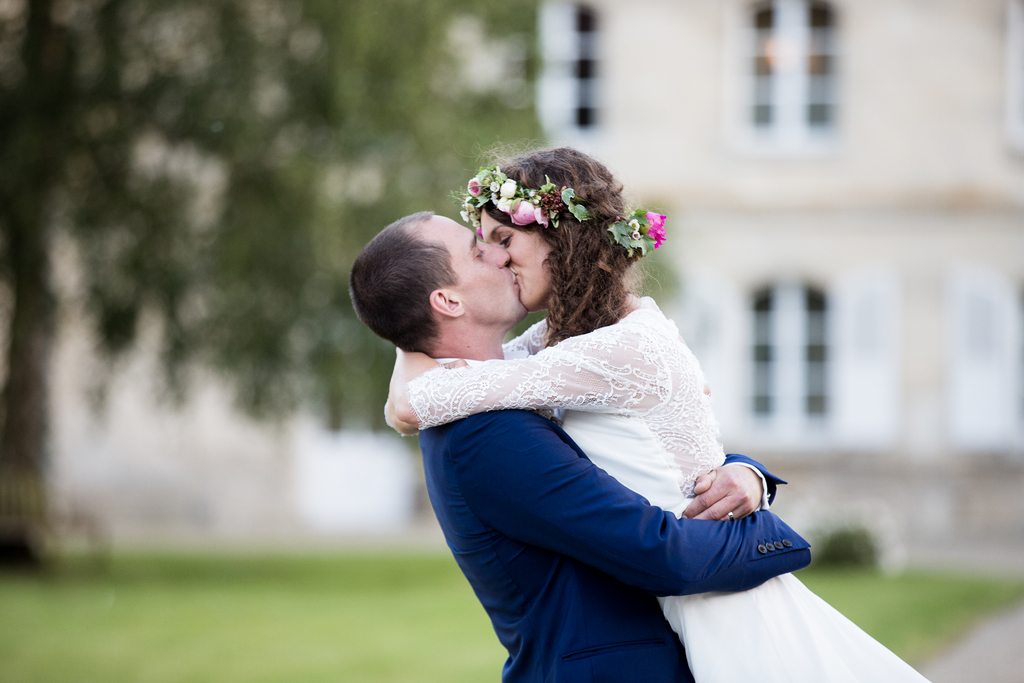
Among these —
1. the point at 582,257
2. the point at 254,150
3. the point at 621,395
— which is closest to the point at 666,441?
the point at 621,395

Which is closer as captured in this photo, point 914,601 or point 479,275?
point 479,275

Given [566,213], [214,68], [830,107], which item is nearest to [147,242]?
[214,68]

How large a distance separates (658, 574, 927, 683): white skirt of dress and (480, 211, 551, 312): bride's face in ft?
2.20

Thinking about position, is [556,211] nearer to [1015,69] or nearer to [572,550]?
[572,550]

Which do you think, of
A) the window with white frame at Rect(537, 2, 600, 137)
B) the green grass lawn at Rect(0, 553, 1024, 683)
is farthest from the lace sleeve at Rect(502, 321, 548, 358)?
the window with white frame at Rect(537, 2, 600, 137)

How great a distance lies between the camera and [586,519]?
1929mm

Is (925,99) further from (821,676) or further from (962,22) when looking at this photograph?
(821,676)

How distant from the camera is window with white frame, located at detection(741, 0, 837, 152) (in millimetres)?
15484

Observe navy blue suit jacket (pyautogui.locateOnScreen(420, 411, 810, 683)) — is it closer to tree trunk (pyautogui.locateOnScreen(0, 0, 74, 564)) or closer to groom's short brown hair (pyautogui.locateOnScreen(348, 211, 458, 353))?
groom's short brown hair (pyautogui.locateOnScreen(348, 211, 458, 353))

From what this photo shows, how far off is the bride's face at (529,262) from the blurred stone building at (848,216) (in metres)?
12.4

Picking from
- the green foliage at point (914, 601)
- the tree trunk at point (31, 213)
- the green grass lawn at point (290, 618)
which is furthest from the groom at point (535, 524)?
the tree trunk at point (31, 213)

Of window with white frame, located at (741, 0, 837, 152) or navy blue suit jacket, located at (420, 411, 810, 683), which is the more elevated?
window with white frame, located at (741, 0, 837, 152)

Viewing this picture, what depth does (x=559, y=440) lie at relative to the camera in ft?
6.63

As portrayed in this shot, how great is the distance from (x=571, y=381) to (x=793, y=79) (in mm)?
14573
